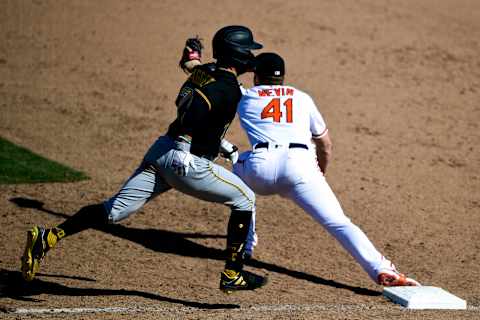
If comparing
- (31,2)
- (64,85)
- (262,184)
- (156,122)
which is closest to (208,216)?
(262,184)

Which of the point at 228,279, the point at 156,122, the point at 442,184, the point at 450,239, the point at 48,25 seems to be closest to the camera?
the point at 228,279

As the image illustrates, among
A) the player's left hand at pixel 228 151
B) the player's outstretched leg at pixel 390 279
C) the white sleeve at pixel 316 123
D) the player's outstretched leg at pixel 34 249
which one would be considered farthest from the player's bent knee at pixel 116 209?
the player's outstretched leg at pixel 390 279

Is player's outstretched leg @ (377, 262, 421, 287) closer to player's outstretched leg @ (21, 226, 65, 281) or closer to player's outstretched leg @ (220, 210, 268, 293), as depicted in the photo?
player's outstretched leg @ (220, 210, 268, 293)

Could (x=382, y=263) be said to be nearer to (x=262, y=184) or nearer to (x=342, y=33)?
(x=262, y=184)

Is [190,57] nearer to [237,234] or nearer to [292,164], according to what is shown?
[292,164]

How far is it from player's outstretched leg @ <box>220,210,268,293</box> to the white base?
3.84 ft

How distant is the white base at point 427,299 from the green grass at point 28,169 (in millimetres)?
4661

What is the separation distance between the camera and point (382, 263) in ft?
22.8

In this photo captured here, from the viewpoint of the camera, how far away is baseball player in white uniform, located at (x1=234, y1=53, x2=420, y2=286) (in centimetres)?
693

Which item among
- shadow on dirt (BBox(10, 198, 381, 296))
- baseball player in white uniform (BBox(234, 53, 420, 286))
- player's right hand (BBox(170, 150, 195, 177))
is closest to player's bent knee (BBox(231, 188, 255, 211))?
player's right hand (BBox(170, 150, 195, 177))

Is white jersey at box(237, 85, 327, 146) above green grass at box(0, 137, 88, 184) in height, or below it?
above

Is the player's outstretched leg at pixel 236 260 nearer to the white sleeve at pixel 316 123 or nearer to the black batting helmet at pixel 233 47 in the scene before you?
the black batting helmet at pixel 233 47

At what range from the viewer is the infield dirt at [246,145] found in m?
7.06

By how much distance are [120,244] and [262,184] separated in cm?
181
